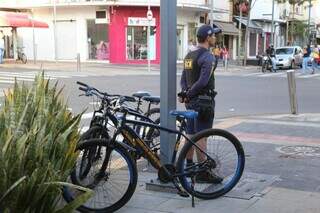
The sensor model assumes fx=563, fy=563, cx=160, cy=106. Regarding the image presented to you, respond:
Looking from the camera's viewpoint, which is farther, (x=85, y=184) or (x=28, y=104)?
(x=85, y=184)

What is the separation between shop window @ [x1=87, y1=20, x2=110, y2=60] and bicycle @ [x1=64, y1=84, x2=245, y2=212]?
113ft

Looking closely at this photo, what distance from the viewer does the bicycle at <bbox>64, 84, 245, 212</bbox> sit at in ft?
16.9

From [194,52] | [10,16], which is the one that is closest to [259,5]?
[10,16]

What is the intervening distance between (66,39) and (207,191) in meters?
37.1

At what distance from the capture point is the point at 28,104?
14.4 ft

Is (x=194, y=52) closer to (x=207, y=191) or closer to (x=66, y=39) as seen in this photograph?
(x=207, y=191)

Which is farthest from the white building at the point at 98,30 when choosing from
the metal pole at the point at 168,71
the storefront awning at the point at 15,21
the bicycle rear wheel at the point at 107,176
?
the bicycle rear wheel at the point at 107,176

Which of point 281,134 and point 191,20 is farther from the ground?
point 191,20

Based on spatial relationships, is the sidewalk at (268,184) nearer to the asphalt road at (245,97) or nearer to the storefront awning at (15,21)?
the asphalt road at (245,97)

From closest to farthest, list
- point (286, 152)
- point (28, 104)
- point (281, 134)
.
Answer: point (28, 104)
point (286, 152)
point (281, 134)

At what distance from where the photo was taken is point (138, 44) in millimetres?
39781

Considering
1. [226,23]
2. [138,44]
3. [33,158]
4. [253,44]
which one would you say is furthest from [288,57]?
[33,158]

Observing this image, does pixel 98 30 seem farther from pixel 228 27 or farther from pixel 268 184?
pixel 268 184

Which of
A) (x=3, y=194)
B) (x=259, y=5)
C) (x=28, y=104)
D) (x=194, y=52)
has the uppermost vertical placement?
(x=259, y=5)
